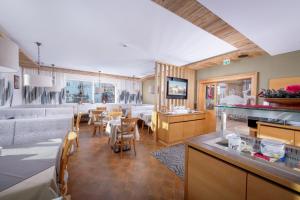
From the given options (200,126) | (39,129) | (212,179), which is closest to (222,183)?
(212,179)

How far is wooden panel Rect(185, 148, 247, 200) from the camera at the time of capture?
99 centimetres

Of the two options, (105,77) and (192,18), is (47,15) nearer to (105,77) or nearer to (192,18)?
(192,18)

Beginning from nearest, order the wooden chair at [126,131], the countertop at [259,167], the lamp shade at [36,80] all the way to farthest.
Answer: the countertop at [259,167] < the lamp shade at [36,80] < the wooden chair at [126,131]

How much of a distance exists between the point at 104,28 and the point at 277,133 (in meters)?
3.92

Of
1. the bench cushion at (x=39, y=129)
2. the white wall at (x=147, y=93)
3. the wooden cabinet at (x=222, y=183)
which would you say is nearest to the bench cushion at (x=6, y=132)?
the bench cushion at (x=39, y=129)

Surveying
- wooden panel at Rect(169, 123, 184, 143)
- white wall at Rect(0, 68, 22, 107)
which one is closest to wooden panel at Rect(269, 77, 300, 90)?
wooden panel at Rect(169, 123, 184, 143)

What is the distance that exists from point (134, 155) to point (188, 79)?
338cm

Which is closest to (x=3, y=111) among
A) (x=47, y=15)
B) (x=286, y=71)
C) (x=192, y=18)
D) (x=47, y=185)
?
(x=47, y=15)

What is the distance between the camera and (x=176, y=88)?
4.64 metres

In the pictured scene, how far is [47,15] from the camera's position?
2033mm

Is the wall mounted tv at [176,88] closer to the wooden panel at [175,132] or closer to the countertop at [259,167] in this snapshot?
the wooden panel at [175,132]

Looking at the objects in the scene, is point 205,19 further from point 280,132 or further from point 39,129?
point 39,129

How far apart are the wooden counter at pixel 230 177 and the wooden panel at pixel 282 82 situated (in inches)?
118

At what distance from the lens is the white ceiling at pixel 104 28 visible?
1.80 metres
